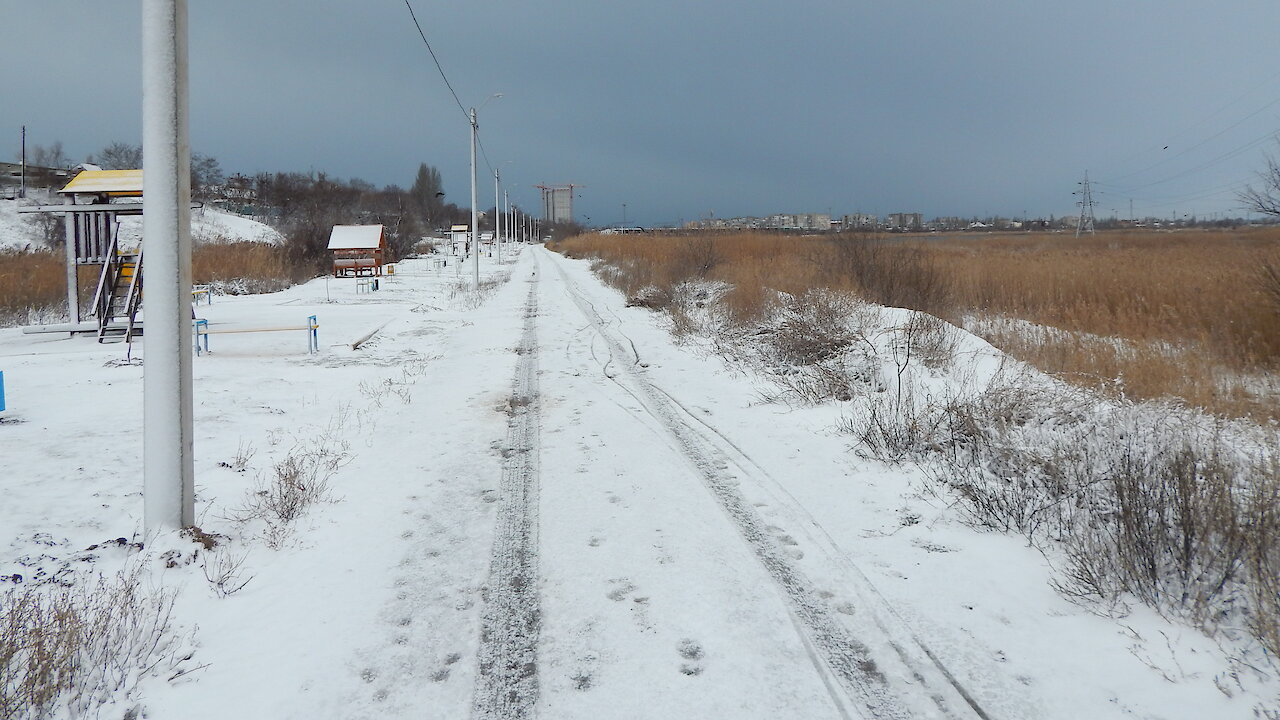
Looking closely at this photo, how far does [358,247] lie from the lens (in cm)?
3241

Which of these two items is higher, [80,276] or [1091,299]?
[80,276]

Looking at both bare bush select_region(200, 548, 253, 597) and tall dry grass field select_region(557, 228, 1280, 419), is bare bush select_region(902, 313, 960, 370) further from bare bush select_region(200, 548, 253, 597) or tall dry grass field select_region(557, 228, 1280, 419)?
bare bush select_region(200, 548, 253, 597)

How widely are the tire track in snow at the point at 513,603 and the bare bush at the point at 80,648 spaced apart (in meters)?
1.33

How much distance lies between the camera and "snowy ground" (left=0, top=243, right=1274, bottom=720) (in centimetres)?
317

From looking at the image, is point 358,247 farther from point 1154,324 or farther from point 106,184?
point 1154,324

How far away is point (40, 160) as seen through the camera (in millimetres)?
61812

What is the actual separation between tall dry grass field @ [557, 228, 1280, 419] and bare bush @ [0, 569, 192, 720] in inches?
266

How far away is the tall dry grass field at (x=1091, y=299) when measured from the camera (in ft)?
21.8

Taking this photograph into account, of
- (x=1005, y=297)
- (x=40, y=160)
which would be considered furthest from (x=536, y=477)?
(x=40, y=160)

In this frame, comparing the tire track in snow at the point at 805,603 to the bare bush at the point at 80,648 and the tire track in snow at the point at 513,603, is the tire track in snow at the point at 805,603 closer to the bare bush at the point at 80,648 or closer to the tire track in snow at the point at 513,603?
the tire track in snow at the point at 513,603

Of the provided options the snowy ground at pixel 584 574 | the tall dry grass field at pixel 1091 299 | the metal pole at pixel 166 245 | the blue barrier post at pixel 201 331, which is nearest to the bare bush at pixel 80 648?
the snowy ground at pixel 584 574

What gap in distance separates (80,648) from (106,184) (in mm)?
14091

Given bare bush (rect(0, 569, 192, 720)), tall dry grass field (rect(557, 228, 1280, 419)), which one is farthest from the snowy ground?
tall dry grass field (rect(557, 228, 1280, 419))

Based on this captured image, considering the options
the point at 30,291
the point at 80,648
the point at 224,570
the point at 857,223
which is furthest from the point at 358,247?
the point at 80,648
